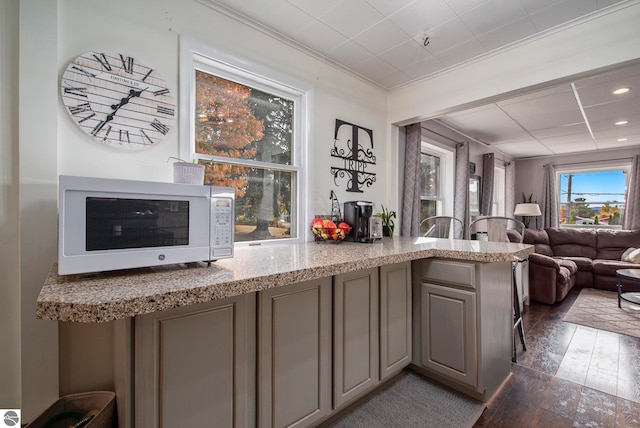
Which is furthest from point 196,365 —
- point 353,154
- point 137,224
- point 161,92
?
point 353,154

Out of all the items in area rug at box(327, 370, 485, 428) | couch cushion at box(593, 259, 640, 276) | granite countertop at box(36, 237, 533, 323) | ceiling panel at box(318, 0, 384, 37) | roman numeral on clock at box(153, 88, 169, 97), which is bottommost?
area rug at box(327, 370, 485, 428)

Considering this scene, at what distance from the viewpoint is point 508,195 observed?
6.22 meters

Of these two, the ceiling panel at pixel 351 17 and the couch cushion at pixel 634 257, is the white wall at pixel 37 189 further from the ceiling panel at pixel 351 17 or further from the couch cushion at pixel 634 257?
the couch cushion at pixel 634 257

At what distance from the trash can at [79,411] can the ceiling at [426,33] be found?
2.24 m

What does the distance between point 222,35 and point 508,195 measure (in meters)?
6.47

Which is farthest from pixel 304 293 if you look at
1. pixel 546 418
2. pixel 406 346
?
pixel 546 418

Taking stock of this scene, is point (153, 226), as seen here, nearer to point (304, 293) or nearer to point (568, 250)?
point (304, 293)

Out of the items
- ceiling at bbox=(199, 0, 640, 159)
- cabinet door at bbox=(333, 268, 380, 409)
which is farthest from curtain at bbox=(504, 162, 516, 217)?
cabinet door at bbox=(333, 268, 380, 409)

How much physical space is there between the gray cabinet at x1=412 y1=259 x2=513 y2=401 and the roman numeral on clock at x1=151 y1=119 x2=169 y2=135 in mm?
1821

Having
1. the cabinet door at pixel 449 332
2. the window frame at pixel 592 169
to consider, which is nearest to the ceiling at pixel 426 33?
the cabinet door at pixel 449 332

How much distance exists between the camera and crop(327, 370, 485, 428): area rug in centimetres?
162

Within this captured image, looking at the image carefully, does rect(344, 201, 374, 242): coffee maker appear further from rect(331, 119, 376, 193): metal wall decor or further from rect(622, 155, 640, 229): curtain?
rect(622, 155, 640, 229): curtain

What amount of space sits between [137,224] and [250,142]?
3.97ft

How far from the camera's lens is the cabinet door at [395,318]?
180 cm
